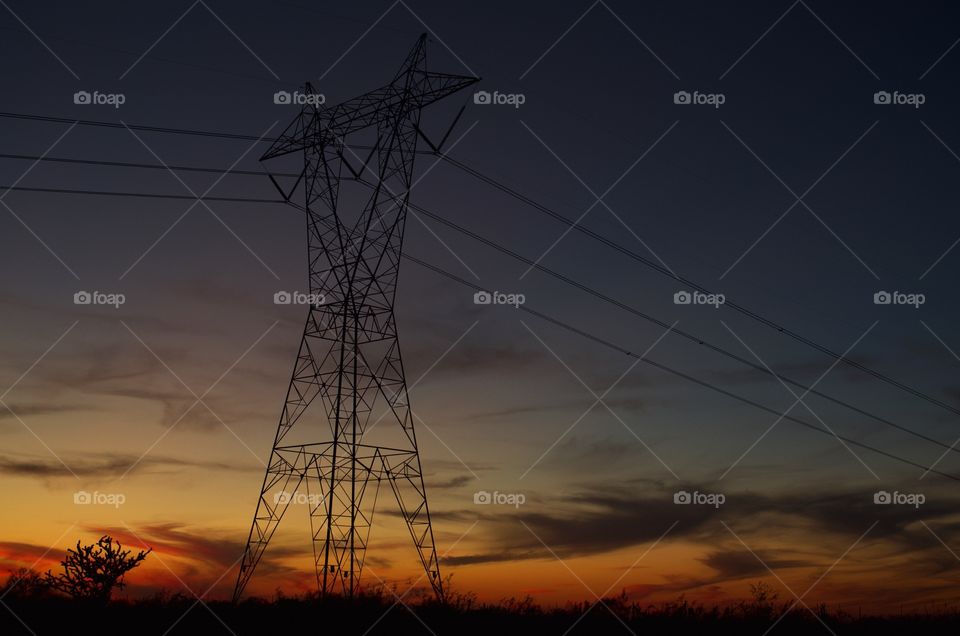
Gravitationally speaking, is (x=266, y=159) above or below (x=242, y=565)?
above

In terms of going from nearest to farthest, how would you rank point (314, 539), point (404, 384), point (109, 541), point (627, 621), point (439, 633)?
point (439, 633) < point (627, 621) < point (314, 539) < point (404, 384) < point (109, 541)

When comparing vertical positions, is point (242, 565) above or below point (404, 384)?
below

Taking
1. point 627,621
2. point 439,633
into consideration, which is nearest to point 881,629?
point 627,621

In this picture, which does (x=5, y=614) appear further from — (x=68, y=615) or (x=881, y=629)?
(x=881, y=629)

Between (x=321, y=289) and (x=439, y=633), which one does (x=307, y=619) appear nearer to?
(x=439, y=633)

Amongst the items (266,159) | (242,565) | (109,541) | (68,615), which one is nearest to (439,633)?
(242,565)

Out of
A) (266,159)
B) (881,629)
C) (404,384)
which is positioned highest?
(266,159)

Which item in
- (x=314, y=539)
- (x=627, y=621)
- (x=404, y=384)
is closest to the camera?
(x=627, y=621)

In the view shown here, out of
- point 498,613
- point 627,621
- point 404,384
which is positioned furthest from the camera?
point 404,384

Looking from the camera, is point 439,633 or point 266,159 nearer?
point 439,633
